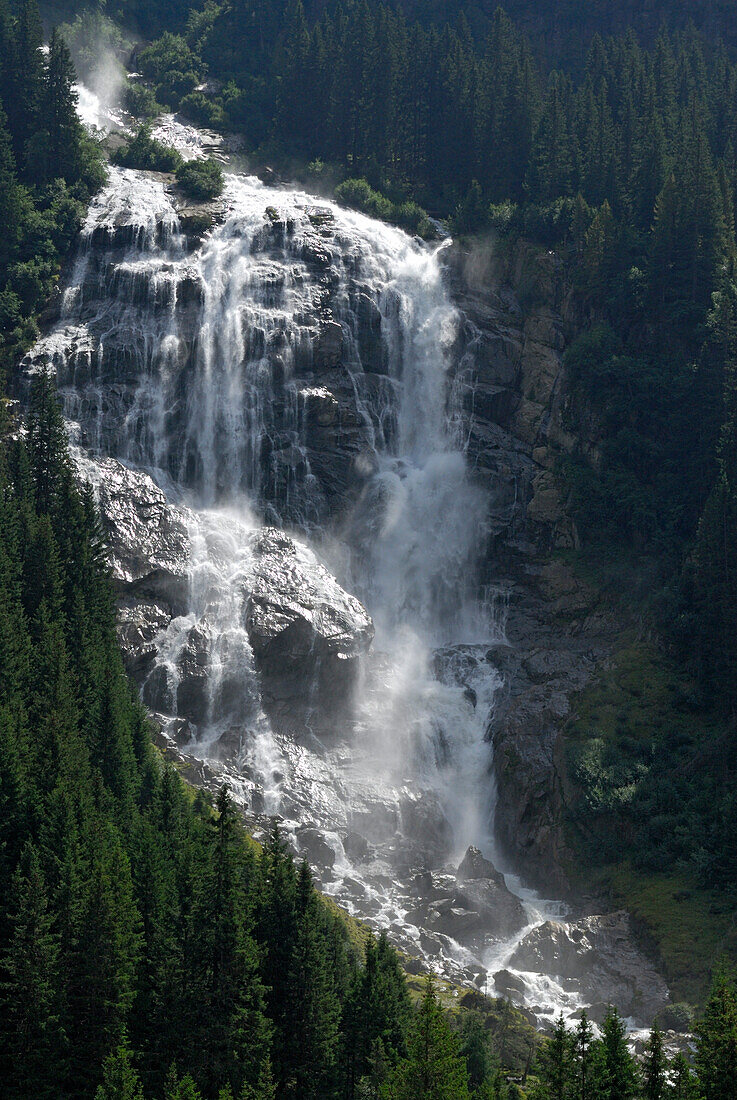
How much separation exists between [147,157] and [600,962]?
7934 centimetres

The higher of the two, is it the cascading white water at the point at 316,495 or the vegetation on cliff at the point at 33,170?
the vegetation on cliff at the point at 33,170

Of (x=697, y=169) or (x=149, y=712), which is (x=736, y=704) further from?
(x=697, y=169)

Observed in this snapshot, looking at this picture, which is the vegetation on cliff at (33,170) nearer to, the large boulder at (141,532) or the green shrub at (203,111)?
the large boulder at (141,532)

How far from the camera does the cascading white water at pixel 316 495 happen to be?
70125 mm

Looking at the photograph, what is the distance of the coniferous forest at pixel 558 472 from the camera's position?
42031 mm

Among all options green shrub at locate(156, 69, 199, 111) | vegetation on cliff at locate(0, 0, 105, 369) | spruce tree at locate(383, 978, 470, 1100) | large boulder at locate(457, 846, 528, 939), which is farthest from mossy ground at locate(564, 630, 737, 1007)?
green shrub at locate(156, 69, 199, 111)

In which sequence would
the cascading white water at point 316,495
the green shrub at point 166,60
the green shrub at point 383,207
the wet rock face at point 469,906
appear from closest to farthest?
the wet rock face at point 469,906, the cascading white water at point 316,495, the green shrub at point 383,207, the green shrub at point 166,60

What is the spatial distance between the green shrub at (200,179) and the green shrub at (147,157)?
165 inches

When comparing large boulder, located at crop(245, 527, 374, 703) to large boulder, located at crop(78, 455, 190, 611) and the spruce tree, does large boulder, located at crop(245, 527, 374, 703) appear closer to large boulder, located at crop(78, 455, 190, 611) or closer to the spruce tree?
large boulder, located at crop(78, 455, 190, 611)

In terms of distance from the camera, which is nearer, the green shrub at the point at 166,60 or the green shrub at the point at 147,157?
the green shrub at the point at 147,157

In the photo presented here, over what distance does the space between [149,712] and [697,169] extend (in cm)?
5524

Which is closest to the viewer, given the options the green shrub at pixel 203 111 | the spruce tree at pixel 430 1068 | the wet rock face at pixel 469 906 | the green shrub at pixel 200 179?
the spruce tree at pixel 430 1068

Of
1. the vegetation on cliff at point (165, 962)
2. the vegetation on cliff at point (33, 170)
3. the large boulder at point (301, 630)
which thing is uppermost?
the vegetation on cliff at point (33, 170)

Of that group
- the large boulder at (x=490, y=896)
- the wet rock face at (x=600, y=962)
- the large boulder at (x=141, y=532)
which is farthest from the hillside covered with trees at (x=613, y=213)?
the large boulder at (x=141, y=532)
